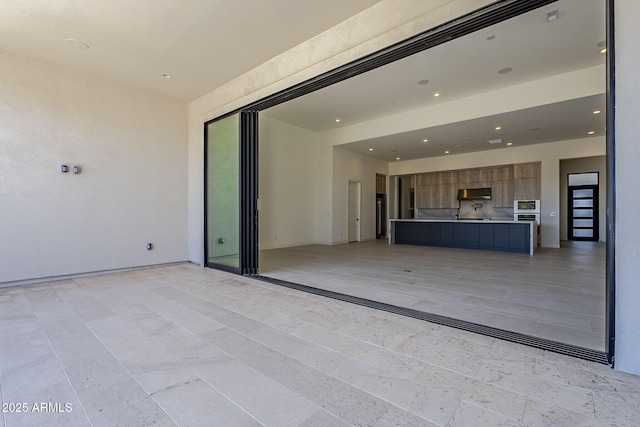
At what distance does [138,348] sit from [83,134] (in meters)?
4.42

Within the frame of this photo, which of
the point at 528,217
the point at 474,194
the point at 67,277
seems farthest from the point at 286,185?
the point at 528,217

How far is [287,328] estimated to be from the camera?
9.37ft

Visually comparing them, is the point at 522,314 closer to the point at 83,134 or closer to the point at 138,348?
the point at 138,348

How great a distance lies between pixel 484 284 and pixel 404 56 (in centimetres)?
348

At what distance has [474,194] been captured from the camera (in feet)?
37.4

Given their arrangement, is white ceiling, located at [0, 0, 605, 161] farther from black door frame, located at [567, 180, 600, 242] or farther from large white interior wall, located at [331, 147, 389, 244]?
black door frame, located at [567, 180, 600, 242]

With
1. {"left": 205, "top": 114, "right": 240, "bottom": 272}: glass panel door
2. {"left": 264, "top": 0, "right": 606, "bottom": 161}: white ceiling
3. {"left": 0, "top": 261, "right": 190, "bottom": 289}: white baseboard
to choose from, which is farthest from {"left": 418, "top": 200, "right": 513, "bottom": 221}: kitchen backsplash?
{"left": 0, "top": 261, "right": 190, "bottom": 289}: white baseboard

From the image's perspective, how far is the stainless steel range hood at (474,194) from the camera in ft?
36.5

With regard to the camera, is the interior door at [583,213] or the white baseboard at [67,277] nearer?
the white baseboard at [67,277]

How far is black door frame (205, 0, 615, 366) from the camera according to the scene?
211 cm

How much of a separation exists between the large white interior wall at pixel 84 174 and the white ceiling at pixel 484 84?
3360 mm

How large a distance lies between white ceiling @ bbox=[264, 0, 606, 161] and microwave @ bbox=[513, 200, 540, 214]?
6.62 ft

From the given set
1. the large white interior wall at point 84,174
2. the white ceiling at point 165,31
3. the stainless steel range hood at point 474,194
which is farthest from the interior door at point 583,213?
the large white interior wall at point 84,174

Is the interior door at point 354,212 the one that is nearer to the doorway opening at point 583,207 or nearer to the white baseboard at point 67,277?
the white baseboard at point 67,277
